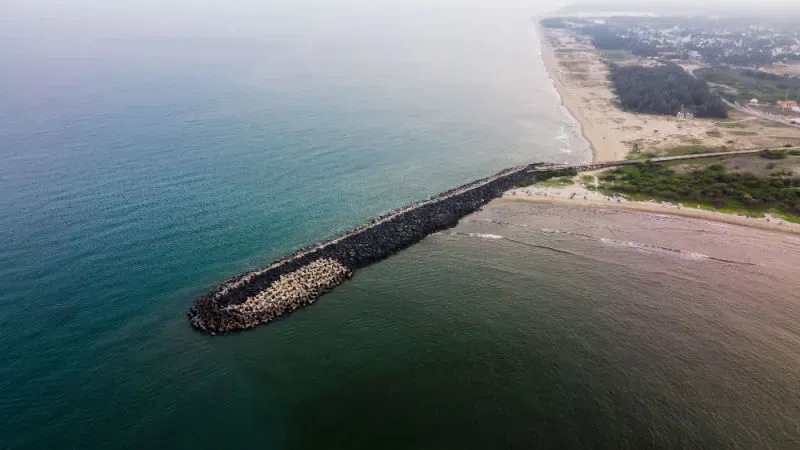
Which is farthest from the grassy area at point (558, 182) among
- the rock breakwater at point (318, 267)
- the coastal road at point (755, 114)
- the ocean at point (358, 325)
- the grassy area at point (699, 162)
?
the coastal road at point (755, 114)

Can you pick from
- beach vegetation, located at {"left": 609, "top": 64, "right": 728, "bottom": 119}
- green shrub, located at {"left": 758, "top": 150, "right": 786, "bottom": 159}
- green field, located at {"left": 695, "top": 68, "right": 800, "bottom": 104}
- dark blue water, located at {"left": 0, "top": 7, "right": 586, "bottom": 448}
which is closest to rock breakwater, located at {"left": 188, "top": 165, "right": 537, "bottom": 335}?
dark blue water, located at {"left": 0, "top": 7, "right": 586, "bottom": 448}

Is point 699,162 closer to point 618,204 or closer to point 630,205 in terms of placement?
point 630,205

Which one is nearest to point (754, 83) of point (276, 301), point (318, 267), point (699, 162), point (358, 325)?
point (699, 162)

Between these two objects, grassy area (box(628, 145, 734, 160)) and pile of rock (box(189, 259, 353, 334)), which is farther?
grassy area (box(628, 145, 734, 160))

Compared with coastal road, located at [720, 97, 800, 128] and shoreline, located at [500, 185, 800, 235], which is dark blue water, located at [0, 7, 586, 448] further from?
coastal road, located at [720, 97, 800, 128]

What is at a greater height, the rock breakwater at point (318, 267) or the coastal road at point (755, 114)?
Answer: the rock breakwater at point (318, 267)

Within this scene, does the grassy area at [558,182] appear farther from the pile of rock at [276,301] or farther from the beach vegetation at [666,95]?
the beach vegetation at [666,95]

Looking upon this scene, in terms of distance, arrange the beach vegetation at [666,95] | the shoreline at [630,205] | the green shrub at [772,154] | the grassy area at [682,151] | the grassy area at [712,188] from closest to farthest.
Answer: the shoreline at [630,205] → the grassy area at [712,188] → the green shrub at [772,154] → the grassy area at [682,151] → the beach vegetation at [666,95]
